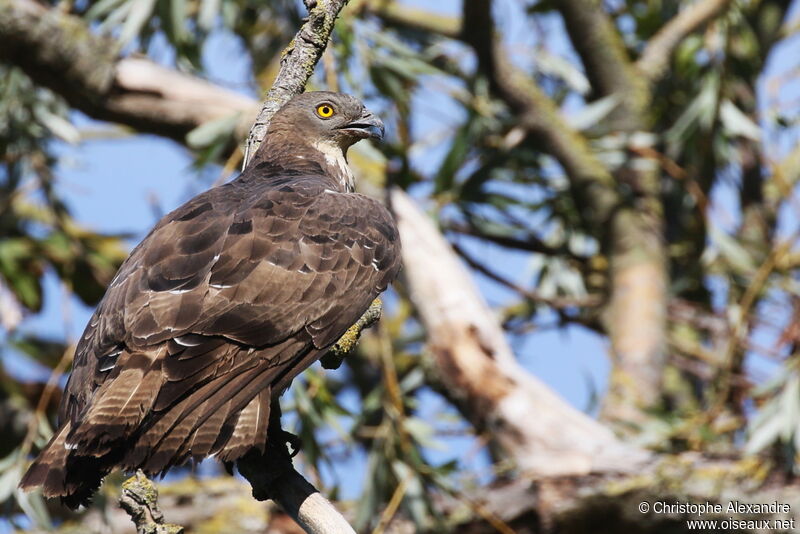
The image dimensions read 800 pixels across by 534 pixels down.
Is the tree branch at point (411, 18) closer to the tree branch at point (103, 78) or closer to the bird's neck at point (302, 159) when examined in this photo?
the tree branch at point (103, 78)

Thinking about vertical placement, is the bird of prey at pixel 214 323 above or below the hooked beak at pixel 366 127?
above

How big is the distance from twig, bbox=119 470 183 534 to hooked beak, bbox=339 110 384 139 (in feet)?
7.69

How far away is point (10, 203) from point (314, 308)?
502 cm

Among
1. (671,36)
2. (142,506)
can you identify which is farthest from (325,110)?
(671,36)

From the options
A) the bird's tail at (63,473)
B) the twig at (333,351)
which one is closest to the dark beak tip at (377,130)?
the twig at (333,351)

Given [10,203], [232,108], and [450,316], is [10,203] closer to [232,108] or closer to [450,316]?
[232,108]

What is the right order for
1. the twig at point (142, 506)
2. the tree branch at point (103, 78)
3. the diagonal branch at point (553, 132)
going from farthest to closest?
the diagonal branch at point (553, 132) → the tree branch at point (103, 78) → the twig at point (142, 506)

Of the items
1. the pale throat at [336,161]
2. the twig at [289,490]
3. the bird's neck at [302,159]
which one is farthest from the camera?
the pale throat at [336,161]

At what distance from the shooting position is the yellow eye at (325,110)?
16.9 feet

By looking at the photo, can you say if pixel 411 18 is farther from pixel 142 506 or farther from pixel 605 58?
pixel 142 506

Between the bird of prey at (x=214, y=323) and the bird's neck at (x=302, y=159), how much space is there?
0.37 m

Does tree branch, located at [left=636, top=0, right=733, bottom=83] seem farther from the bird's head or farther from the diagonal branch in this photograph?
the bird's head

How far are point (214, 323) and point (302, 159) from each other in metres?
1.57

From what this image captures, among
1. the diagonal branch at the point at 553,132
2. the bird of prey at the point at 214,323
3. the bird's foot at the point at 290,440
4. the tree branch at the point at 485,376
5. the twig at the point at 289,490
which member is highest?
the bird of prey at the point at 214,323
